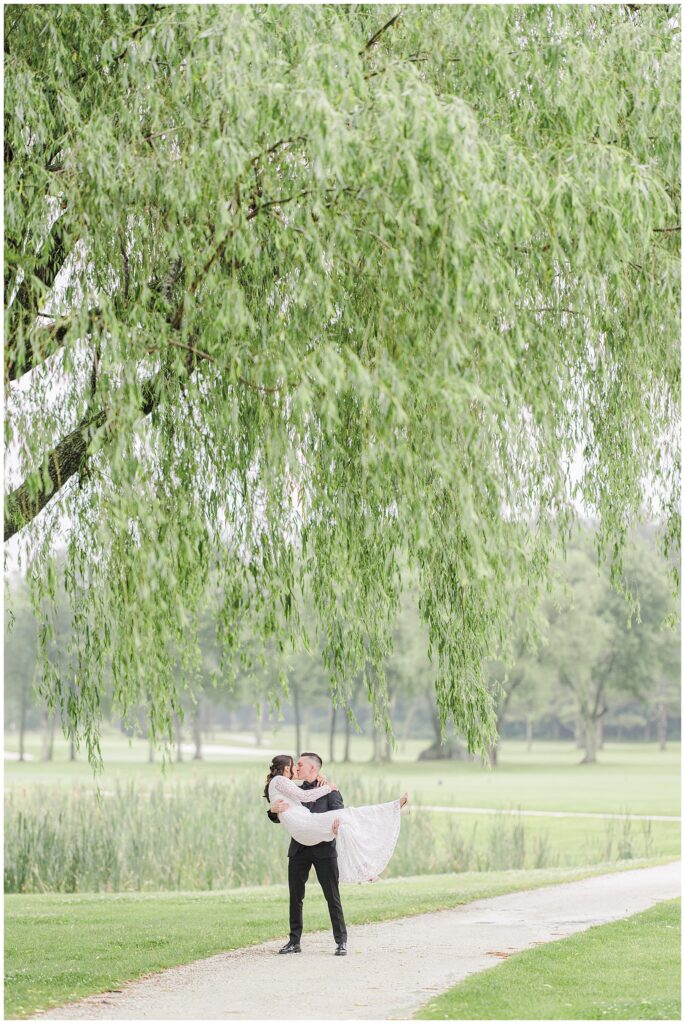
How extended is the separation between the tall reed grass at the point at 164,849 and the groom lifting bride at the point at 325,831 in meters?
6.71

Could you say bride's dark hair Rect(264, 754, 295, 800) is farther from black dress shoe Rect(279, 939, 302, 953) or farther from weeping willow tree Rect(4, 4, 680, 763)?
black dress shoe Rect(279, 939, 302, 953)

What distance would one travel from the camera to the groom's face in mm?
9969

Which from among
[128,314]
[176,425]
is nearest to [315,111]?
[128,314]

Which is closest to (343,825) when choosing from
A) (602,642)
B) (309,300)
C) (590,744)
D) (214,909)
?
(214,909)

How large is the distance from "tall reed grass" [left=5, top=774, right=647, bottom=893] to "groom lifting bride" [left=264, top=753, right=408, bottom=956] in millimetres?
6713

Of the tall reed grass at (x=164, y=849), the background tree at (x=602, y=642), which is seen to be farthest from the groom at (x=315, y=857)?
the background tree at (x=602, y=642)

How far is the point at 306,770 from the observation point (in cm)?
996

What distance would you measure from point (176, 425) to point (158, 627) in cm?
140

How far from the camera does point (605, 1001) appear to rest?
343 inches

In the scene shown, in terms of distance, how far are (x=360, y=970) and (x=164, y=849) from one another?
8317 millimetres

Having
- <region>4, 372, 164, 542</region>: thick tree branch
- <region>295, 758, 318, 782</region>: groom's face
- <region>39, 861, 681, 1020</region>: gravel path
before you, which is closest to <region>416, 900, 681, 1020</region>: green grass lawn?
<region>39, 861, 681, 1020</region>: gravel path

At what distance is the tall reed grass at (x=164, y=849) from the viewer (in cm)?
1700

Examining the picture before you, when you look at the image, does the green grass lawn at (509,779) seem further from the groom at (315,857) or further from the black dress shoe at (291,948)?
the groom at (315,857)

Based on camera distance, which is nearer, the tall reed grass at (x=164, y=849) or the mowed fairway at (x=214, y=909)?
the mowed fairway at (x=214, y=909)
